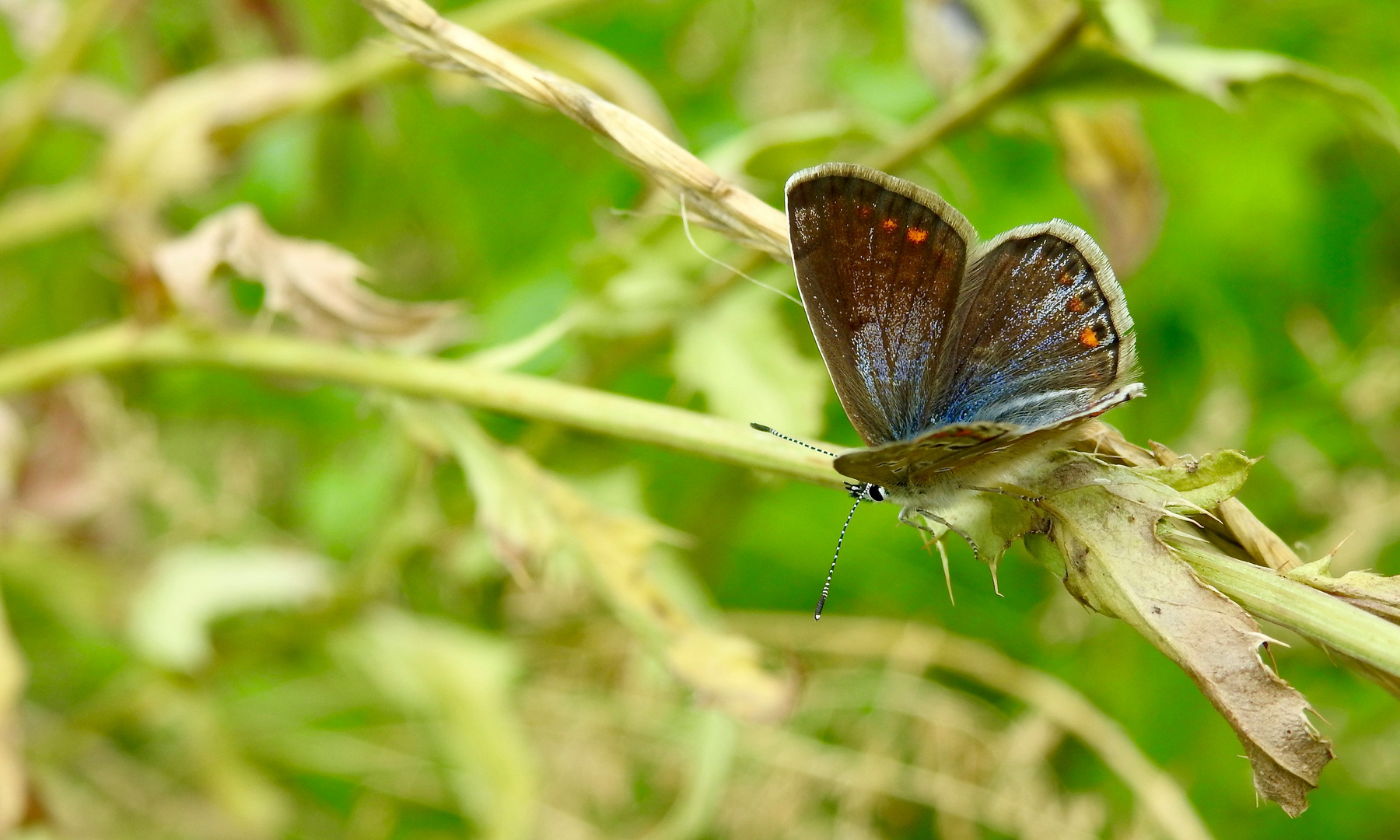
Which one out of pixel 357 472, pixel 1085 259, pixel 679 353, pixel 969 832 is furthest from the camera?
pixel 357 472

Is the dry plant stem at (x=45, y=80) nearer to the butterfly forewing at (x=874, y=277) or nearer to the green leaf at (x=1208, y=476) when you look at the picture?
the butterfly forewing at (x=874, y=277)

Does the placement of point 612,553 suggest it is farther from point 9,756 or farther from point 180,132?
point 180,132

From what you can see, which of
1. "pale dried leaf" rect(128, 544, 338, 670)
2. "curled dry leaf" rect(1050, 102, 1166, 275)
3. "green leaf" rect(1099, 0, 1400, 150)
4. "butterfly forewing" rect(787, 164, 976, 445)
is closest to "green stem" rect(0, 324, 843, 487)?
"butterfly forewing" rect(787, 164, 976, 445)

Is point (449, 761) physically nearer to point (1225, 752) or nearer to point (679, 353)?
point (679, 353)

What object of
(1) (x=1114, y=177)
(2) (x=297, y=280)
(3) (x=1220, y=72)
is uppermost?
(1) (x=1114, y=177)

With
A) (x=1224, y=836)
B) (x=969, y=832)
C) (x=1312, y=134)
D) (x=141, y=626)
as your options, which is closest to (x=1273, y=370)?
(x=1312, y=134)

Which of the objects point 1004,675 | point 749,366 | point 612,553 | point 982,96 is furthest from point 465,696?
point 982,96
